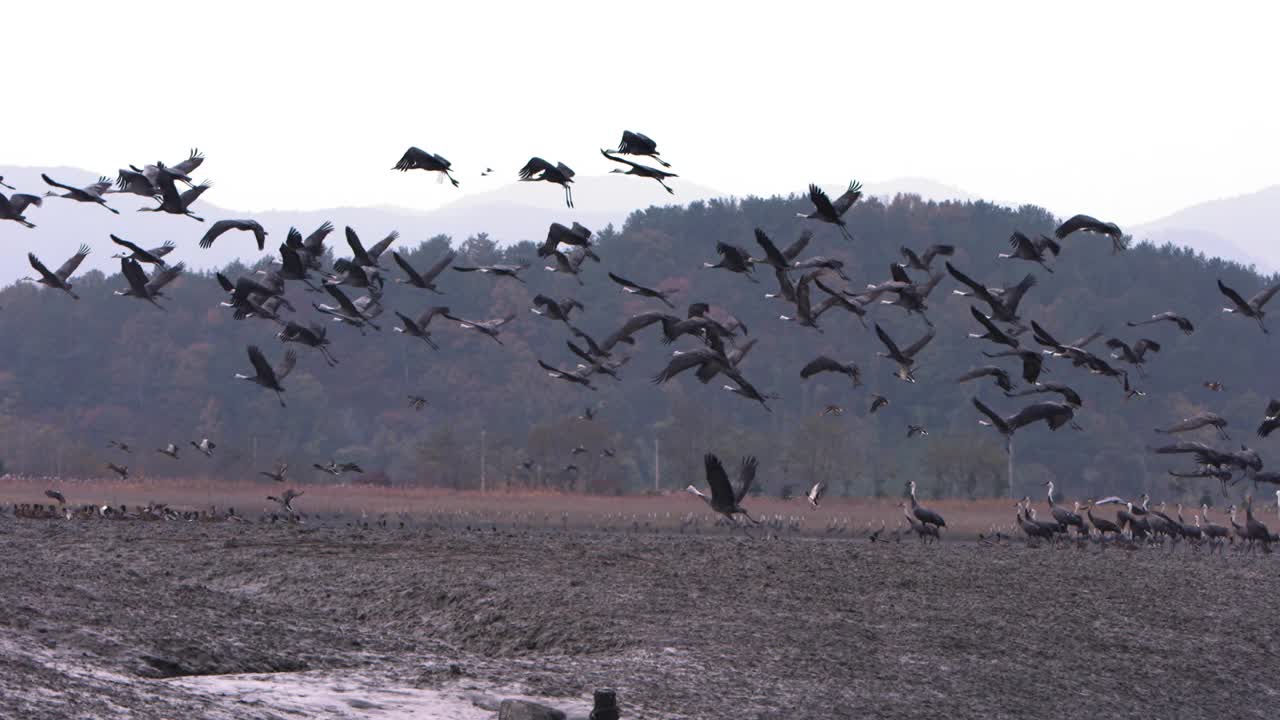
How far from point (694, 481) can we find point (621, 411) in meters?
17.6

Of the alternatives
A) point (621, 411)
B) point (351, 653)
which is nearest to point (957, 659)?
point (351, 653)

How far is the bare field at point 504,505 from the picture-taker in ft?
185

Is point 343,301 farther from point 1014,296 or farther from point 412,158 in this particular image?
point 1014,296

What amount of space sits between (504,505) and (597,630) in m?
45.2

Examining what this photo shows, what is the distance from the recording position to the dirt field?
58.1 feet

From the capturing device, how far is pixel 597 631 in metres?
22.0

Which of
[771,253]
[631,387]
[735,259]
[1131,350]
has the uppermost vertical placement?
[631,387]

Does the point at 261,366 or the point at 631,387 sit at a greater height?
the point at 631,387

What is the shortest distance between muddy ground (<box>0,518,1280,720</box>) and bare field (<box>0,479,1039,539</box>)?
66.2 ft

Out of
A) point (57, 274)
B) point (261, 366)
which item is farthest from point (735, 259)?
point (57, 274)

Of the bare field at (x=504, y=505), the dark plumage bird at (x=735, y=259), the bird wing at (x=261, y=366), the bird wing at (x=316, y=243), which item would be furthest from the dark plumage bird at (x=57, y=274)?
the bare field at (x=504, y=505)

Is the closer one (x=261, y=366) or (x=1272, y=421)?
(x=1272, y=421)

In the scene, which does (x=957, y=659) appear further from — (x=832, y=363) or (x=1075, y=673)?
(x=832, y=363)

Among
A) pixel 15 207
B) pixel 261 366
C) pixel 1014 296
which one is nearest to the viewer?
pixel 15 207
